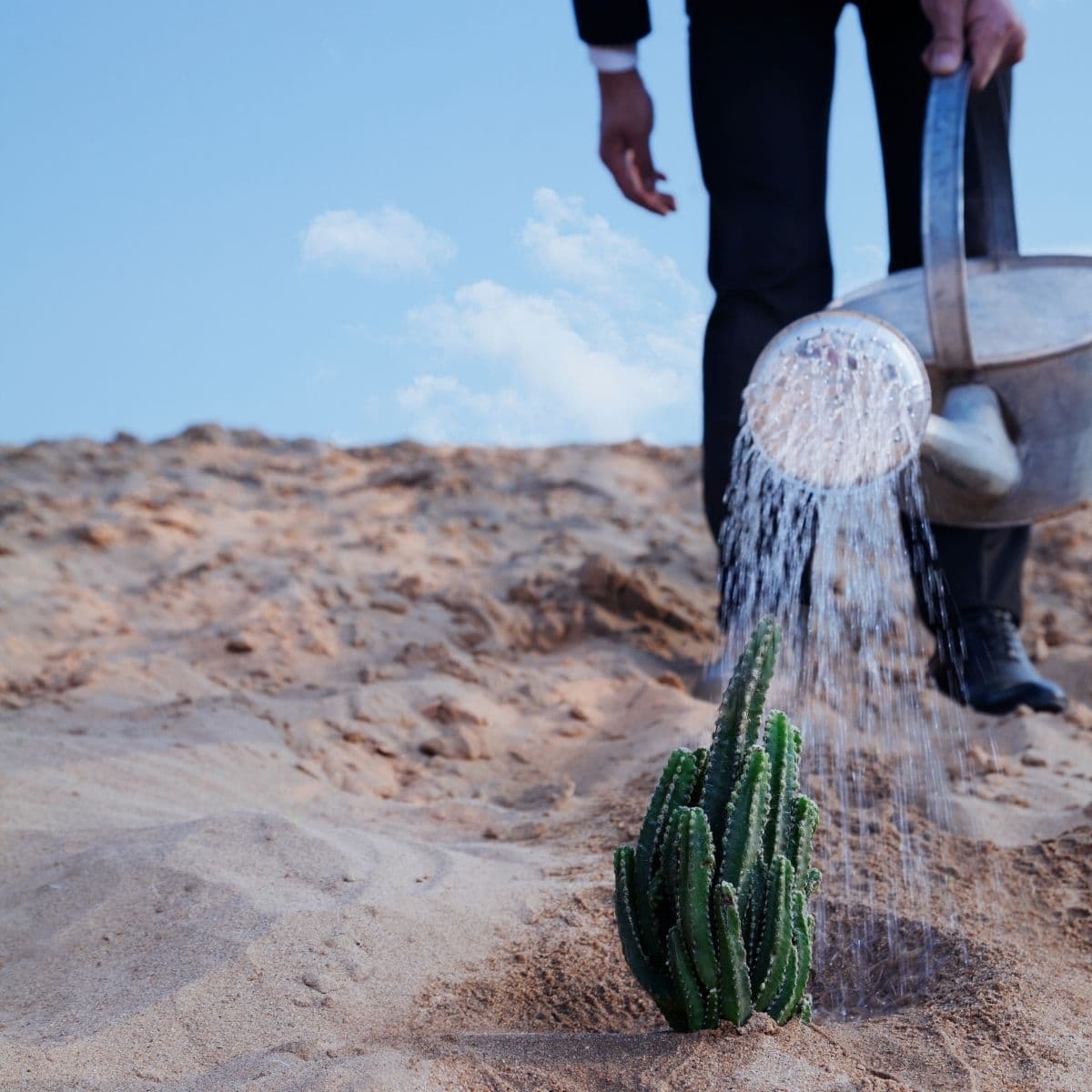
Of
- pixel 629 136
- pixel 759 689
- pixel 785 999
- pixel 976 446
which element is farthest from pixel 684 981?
pixel 629 136

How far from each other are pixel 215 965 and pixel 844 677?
95.3 inches

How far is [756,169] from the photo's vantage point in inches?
126

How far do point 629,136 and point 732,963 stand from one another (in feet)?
8.00

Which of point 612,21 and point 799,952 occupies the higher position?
point 612,21

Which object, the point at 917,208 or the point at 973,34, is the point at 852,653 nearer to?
the point at 917,208

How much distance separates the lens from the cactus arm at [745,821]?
1566 mm

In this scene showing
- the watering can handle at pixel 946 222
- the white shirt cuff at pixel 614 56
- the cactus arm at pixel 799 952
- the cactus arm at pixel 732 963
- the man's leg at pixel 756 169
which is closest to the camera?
the cactus arm at pixel 732 963

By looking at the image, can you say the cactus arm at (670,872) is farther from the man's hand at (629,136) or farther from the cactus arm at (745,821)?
the man's hand at (629,136)

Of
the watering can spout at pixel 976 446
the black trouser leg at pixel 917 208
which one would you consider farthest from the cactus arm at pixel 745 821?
the black trouser leg at pixel 917 208

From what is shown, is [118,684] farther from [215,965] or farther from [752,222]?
[752,222]

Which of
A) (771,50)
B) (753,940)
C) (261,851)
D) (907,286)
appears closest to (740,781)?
(753,940)

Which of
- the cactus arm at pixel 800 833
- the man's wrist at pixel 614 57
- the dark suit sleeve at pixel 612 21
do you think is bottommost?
the cactus arm at pixel 800 833

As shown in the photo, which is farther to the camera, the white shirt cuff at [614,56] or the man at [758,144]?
the white shirt cuff at [614,56]

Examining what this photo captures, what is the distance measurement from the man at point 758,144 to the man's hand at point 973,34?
1.05 ft
